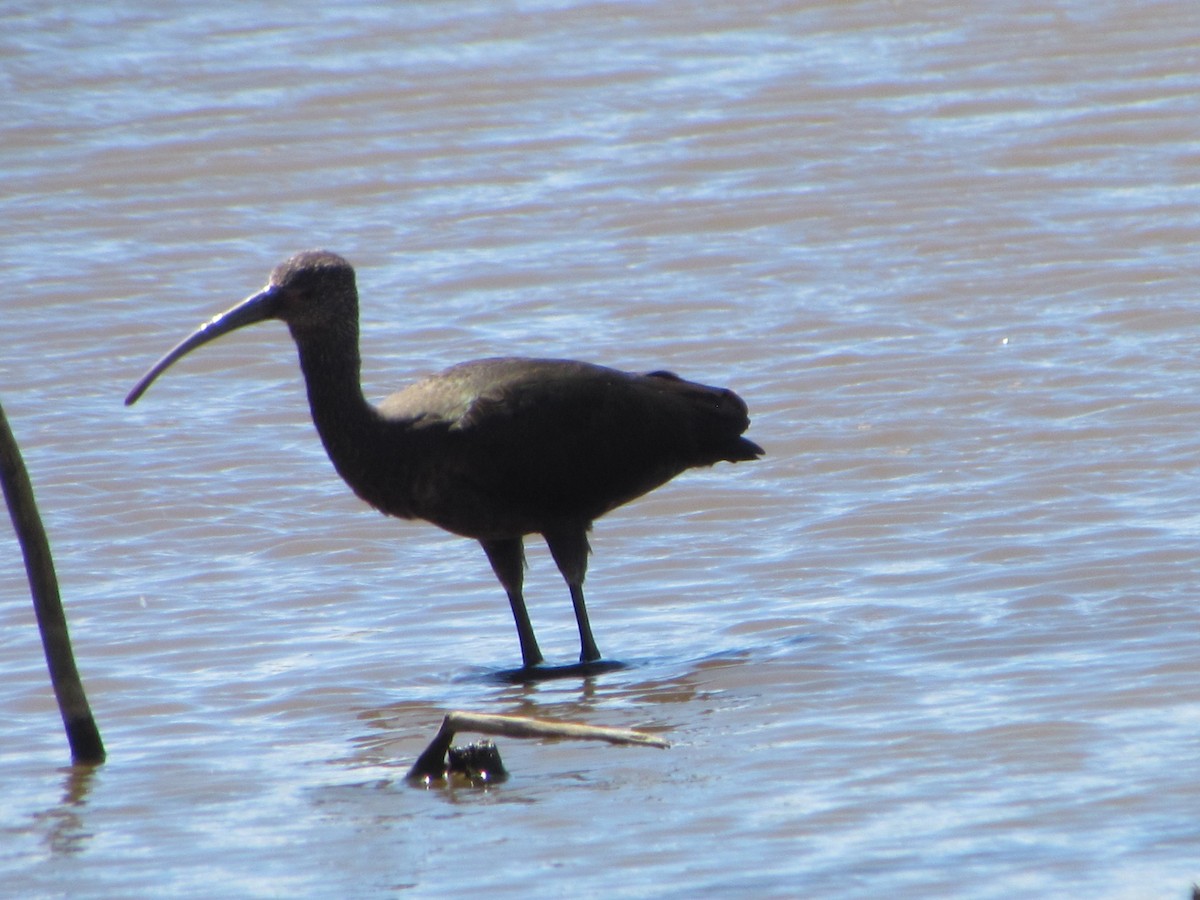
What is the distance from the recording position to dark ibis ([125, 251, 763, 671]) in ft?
22.8

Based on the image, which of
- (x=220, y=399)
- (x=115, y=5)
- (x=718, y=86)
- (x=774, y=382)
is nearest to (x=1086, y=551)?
(x=774, y=382)

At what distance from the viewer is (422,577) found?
26.8 feet

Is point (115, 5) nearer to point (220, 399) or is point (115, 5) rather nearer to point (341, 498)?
point (220, 399)

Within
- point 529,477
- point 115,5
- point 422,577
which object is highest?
point 115,5

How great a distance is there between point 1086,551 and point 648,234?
5663 mm

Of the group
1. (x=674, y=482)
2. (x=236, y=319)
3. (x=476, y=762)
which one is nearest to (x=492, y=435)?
(x=236, y=319)

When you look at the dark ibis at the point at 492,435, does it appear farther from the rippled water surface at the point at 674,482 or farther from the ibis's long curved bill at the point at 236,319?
the rippled water surface at the point at 674,482

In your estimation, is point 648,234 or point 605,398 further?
point 648,234

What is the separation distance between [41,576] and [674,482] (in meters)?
4.08

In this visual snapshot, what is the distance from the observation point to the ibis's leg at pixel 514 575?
7.12 m

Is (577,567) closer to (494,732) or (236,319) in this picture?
(236,319)

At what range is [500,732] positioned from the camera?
5.33 meters

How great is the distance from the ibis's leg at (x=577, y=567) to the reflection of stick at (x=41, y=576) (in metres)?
1.85

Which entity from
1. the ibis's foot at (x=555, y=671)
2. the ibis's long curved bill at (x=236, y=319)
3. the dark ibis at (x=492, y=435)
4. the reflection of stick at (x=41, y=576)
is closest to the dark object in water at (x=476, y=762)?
the reflection of stick at (x=41, y=576)
